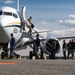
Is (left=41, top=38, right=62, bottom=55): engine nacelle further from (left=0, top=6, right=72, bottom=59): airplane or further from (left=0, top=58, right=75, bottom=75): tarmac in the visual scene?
(left=0, top=58, right=75, bottom=75): tarmac

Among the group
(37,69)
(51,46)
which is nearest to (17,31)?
(51,46)

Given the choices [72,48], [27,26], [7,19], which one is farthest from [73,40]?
[7,19]

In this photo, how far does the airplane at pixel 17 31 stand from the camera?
23078 millimetres

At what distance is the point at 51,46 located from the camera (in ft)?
89.1

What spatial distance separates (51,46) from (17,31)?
376 centimetres

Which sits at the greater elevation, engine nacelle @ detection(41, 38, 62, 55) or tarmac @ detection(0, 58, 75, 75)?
engine nacelle @ detection(41, 38, 62, 55)

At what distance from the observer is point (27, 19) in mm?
28234

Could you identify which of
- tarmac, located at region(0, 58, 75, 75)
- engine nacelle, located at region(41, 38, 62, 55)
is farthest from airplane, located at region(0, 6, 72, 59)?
tarmac, located at region(0, 58, 75, 75)

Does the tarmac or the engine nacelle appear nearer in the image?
the tarmac

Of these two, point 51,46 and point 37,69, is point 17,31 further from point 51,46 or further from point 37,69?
point 37,69

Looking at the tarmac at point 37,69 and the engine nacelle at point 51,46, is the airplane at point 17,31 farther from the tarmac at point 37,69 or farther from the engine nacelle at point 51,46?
the tarmac at point 37,69

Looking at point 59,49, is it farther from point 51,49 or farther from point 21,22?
point 21,22

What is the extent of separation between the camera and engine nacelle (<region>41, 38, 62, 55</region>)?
27.1 m

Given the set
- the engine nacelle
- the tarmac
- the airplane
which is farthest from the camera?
the engine nacelle
